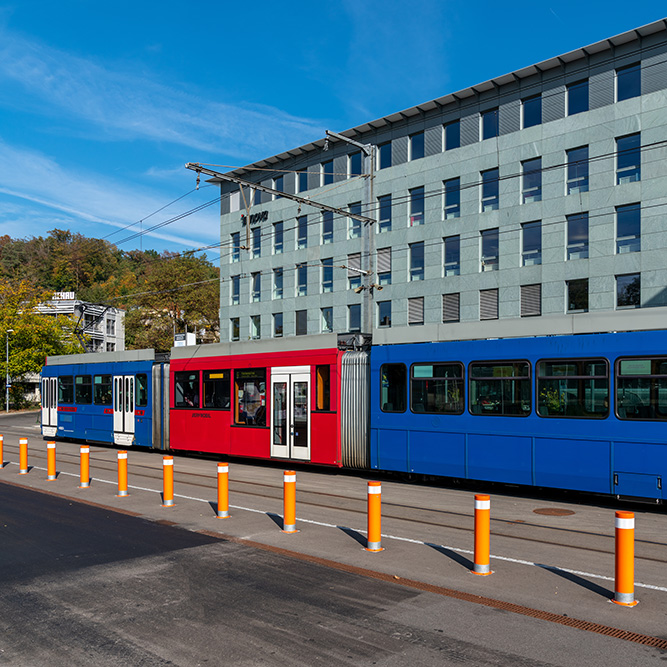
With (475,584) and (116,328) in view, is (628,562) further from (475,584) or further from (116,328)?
(116,328)

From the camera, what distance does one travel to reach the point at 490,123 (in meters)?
37.2

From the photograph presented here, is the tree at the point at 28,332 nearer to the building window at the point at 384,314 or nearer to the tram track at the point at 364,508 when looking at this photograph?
the building window at the point at 384,314

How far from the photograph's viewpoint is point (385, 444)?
1489 cm

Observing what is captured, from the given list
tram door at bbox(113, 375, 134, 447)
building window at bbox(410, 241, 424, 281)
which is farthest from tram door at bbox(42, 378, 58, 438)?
building window at bbox(410, 241, 424, 281)

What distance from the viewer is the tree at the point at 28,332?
201 ft

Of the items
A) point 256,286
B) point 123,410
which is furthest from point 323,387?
point 256,286

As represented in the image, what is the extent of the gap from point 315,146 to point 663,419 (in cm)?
3774

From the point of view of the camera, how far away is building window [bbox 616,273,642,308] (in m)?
32.2

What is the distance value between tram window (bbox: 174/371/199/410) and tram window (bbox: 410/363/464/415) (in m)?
8.19

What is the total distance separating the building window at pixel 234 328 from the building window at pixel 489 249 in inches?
872

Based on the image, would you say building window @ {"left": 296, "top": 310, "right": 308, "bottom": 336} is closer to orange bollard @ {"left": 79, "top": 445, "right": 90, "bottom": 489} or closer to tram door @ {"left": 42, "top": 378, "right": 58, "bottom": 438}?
tram door @ {"left": 42, "top": 378, "right": 58, "bottom": 438}

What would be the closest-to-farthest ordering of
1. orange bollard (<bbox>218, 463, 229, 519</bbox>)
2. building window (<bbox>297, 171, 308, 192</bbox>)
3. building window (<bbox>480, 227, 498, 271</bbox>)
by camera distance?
orange bollard (<bbox>218, 463, 229, 519</bbox>), building window (<bbox>480, 227, 498, 271</bbox>), building window (<bbox>297, 171, 308, 192</bbox>)

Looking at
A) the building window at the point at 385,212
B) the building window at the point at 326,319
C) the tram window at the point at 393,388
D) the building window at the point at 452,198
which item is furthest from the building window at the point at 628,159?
the tram window at the point at 393,388

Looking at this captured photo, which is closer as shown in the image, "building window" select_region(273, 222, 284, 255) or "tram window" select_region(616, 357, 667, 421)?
"tram window" select_region(616, 357, 667, 421)
